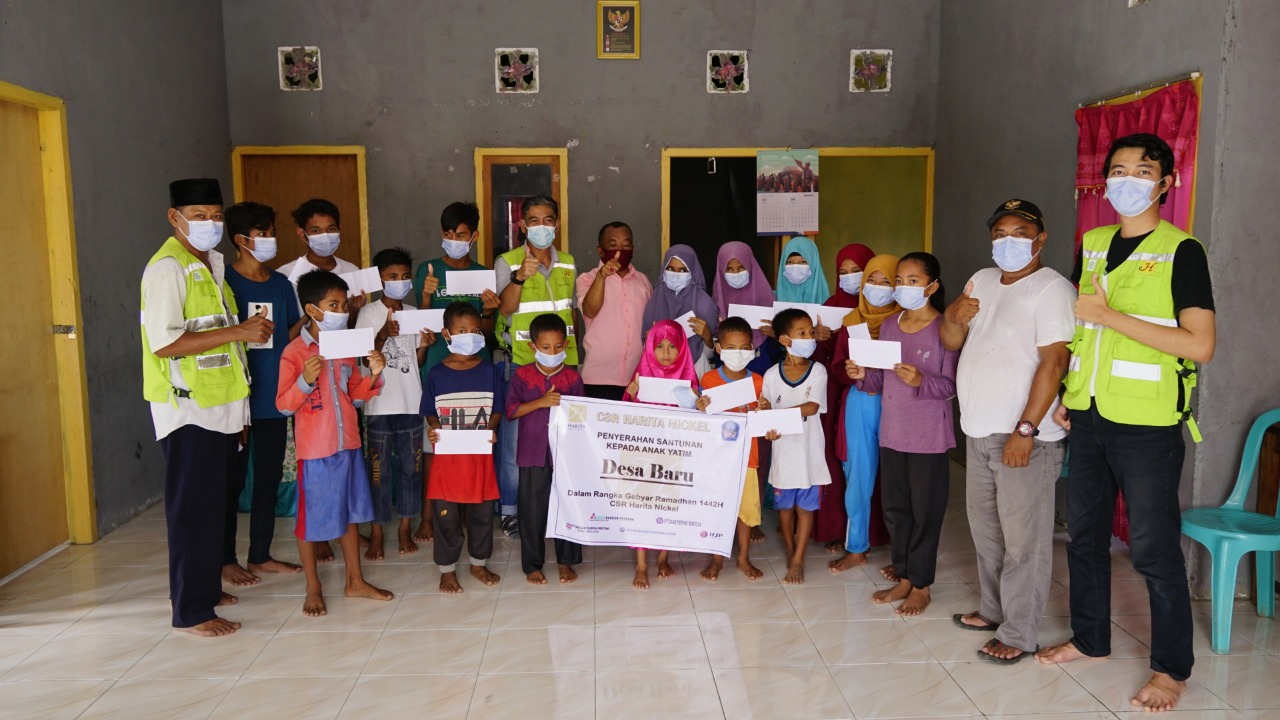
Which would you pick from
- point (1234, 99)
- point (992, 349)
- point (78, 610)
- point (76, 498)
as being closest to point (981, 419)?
point (992, 349)

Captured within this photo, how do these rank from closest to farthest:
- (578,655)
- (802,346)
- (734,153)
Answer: (578,655), (802,346), (734,153)

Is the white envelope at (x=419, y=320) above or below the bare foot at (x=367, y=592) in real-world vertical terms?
above

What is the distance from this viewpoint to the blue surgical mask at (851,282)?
4.47m

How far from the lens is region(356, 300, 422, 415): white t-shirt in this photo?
14.0 ft

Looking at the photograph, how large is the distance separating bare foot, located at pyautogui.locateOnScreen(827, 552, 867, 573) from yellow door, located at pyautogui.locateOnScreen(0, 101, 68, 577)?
3840mm

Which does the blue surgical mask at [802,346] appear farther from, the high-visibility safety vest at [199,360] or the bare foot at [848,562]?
the high-visibility safety vest at [199,360]

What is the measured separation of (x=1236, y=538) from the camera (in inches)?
133

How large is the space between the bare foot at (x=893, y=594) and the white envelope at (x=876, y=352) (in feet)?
3.22

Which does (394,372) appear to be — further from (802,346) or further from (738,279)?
(802,346)

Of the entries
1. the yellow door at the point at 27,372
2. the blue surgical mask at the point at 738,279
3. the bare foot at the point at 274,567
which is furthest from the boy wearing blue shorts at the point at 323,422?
the blue surgical mask at the point at 738,279

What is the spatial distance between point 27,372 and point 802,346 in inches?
145

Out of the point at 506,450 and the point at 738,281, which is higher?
the point at 738,281

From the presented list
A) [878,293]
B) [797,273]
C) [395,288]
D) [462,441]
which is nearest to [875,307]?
[878,293]

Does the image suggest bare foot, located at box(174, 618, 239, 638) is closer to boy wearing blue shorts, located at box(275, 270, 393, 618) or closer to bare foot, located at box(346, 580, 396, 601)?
boy wearing blue shorts, located at box(275, 270, 393, 618)
